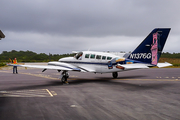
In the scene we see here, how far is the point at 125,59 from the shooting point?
A: 19.6 m

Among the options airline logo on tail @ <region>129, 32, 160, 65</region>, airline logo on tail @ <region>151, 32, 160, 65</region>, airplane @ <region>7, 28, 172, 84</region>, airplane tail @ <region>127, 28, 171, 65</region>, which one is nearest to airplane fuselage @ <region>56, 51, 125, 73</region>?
airplane @ <region>7, 28, 172, 84</region>

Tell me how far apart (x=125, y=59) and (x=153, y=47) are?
3.10 m

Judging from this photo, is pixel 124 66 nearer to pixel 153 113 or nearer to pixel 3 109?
pixel 153 113

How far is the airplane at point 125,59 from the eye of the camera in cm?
1884

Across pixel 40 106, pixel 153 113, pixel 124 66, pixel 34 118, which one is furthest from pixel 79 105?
pixel 124 66

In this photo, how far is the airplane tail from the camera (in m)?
18.8

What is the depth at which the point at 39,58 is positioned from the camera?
114m

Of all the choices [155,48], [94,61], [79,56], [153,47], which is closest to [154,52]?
[155,48]

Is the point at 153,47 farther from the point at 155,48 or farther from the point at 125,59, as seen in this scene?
the point at 125,59

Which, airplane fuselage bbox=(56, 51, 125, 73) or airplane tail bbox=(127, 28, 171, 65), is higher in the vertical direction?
airplane tail bbox=(127, 28, 171, 65)

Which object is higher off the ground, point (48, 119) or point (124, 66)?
point (124, 66)

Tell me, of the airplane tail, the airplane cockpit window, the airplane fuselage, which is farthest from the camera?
the airplane cockpit window

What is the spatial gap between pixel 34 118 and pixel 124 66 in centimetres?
1195

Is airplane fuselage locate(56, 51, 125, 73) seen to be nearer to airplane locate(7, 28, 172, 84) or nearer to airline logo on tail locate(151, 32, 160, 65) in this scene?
airplane locate(7, 28, 172, 84)
